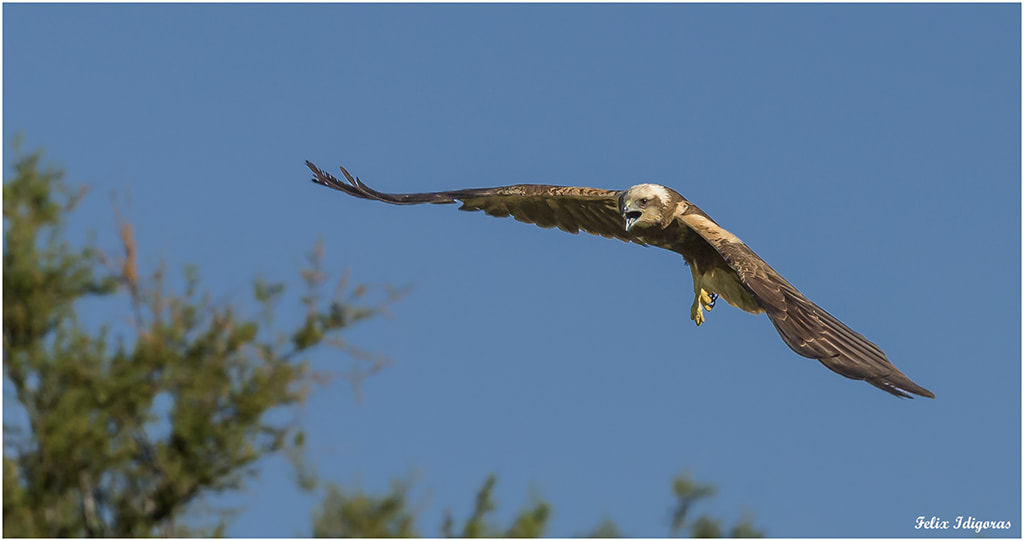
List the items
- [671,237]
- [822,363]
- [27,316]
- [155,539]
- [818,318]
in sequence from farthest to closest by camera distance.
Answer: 1. [27,316]
2. [155,539]
3. [671,237]
4. [818,318]
5. [822,363]

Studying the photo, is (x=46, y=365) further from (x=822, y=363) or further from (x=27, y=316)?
(x=822, y=363)

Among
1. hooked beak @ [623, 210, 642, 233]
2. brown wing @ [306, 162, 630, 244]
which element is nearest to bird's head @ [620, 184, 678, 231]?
hooked beak @ [623, 210, 642, 233]

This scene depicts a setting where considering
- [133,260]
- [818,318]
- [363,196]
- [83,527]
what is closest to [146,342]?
[133,260]

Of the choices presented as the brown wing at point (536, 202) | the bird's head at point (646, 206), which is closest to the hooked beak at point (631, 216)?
the bird's head at point (646, 206)

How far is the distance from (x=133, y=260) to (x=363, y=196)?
8.39 feet

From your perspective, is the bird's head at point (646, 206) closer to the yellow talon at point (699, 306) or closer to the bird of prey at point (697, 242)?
the bird of prey at point (697, 242)

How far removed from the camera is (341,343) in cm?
1485

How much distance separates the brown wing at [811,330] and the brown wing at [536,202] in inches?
74.6

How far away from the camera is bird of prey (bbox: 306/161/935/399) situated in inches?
400

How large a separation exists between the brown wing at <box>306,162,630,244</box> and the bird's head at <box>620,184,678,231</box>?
0.69 m

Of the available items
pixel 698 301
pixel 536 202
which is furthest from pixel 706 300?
pixel 536 202

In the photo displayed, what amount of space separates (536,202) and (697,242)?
165 centimetres

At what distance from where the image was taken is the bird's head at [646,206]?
12.4 meters

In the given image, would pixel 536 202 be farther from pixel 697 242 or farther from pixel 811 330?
pixel 811 330
